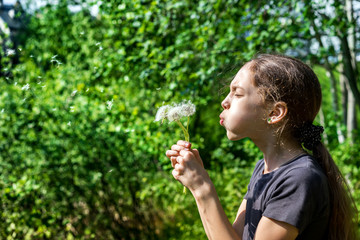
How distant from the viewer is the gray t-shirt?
1.13m

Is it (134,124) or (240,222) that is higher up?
(240,222)

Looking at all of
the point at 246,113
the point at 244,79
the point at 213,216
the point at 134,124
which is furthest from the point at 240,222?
the point at 134,124

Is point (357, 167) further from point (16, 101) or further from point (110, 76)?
point (16, 101)

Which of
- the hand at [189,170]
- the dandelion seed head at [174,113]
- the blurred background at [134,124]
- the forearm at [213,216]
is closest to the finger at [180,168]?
the hand at [189,170]

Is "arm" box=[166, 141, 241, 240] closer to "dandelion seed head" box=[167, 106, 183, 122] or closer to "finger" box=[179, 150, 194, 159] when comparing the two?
"finger" box=[179, 150, 194, 159]

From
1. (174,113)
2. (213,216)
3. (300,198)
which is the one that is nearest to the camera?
(300,198)

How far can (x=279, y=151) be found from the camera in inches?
54.0

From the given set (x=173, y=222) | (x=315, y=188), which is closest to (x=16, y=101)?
(x=173, y=222)

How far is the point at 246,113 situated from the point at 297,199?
15.3 inches

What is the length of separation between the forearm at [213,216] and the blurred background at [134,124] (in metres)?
1.88

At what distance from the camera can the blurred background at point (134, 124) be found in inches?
131

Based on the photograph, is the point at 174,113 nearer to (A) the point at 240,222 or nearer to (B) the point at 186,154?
(B) the point at 186,154

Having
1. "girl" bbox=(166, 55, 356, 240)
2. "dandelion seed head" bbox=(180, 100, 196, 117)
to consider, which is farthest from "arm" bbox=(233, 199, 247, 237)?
"dandelion seed head" bbox=(180, 100, 196, 117)

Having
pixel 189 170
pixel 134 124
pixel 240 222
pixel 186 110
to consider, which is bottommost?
pixel 134 124
